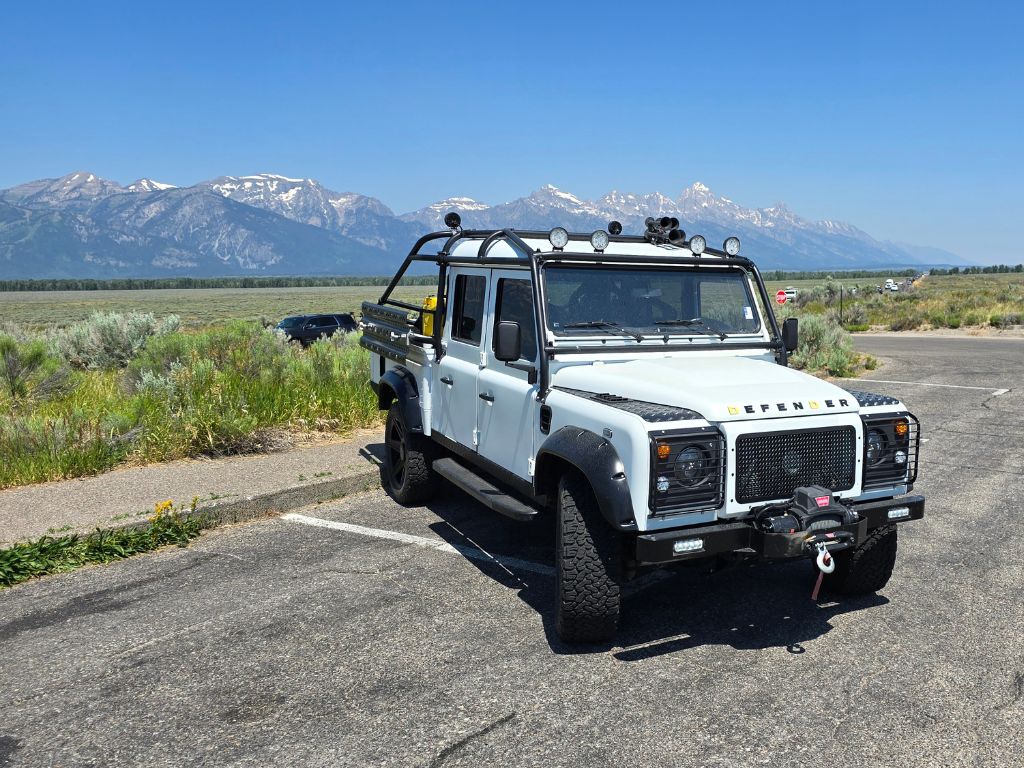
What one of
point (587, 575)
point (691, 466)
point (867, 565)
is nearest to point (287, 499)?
point (587, 575)

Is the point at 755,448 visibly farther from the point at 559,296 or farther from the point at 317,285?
the point at 317,285

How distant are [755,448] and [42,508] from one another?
5611 mm

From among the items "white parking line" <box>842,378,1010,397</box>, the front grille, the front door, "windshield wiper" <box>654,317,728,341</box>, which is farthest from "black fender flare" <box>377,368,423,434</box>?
"white parking line" <box>842,378,1010,397</box>

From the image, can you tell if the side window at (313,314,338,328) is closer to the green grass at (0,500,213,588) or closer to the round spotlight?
the green grass at (0,500,213,588)

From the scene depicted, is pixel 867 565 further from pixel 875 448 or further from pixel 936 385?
pixel 936 385

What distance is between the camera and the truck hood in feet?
14.0

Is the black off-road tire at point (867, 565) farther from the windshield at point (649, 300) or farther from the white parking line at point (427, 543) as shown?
the white parking line at point (427, 543)

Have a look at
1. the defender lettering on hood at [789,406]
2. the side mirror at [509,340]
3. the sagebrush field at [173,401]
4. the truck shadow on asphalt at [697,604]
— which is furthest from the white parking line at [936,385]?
the side mirror at [509,340]

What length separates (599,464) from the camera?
418 cm

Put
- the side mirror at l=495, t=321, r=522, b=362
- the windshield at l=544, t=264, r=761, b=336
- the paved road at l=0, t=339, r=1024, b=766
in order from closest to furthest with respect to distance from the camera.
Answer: the paved road at l=0, t=339, r=1024, b=766 < the side mirror at l=495, t=321, r=522, b=362 < the windshield at l=544, t=264, r=761, b=336

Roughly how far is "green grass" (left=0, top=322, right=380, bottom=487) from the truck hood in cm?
496

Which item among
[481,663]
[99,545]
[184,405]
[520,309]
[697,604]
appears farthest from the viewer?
[184,405]

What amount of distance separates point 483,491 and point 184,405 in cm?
514

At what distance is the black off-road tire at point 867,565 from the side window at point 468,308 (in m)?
2.78
